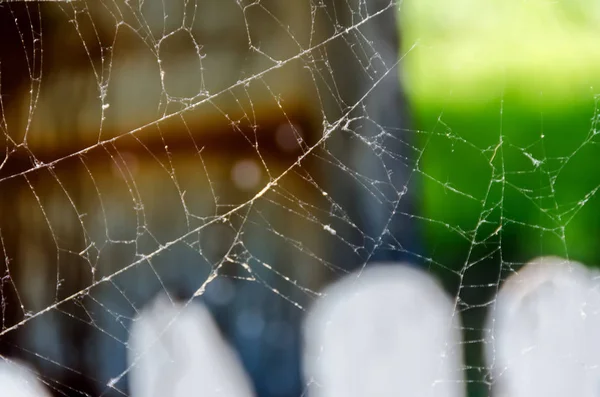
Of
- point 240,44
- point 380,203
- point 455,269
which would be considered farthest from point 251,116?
point 455,269

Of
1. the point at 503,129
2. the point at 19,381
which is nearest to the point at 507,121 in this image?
Answer: the point at 503,129

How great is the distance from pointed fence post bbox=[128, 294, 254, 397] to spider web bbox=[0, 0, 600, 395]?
0.05 ft

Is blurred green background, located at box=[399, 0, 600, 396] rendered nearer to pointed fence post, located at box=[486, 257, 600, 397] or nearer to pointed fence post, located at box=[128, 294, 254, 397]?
→ pointed fence post, located at box=[486, 257, 600, 397]

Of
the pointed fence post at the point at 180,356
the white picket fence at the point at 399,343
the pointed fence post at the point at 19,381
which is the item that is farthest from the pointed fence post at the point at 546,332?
the pointed fence post at the point at 19,381

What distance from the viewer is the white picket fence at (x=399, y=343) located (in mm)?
558

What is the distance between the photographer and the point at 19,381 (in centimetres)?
59

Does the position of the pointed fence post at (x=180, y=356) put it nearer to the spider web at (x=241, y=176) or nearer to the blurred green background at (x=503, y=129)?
the spider web at (x=241, y=176)

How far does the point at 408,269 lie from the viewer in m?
0.57

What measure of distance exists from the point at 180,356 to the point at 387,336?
26 centimetres

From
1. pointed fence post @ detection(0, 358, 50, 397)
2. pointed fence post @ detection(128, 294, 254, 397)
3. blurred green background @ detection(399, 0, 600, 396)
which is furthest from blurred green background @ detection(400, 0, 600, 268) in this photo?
pointed fence post @ detection(0, 358, 50, 397)

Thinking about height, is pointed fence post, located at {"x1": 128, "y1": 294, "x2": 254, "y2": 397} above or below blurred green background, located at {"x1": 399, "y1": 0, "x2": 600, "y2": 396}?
below

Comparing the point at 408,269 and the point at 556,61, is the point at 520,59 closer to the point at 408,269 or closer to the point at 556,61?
the point at 556,61

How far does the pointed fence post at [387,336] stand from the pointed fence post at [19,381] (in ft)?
1.11

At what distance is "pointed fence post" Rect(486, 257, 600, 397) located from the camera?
55 cm
